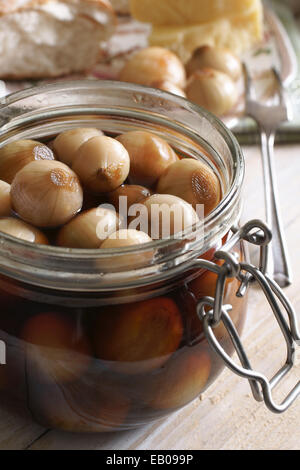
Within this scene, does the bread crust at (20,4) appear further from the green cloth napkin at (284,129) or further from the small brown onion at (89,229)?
the small brown onion at (89,229)

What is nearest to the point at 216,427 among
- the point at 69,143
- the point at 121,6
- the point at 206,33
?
the point at 69,143

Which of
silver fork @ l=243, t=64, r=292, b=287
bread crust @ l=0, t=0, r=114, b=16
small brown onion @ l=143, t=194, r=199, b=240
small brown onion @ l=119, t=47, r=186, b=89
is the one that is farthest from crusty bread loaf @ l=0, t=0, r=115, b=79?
small brown onion @ l=143, t=194, r=199, b=240

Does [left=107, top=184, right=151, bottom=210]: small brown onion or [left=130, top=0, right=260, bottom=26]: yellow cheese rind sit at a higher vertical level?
[left=130, top=0, right=260, bottom=26]: yellow cheese rind

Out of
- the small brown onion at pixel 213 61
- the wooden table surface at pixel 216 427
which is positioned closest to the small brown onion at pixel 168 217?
the wooden table surface at pixel 216 427

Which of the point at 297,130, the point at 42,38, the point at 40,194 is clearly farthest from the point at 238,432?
the point at 42,38

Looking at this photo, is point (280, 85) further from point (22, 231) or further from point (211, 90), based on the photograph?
point (22, 231)

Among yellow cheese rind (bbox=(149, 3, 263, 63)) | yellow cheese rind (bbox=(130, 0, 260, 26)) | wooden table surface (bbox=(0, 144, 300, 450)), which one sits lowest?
wooden table surface (bbox=(0, 144, 300, 450))

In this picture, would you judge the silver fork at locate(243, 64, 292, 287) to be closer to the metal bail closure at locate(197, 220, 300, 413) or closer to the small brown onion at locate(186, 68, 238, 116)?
the small brown onion at locate(186, 68, 238, 116)
